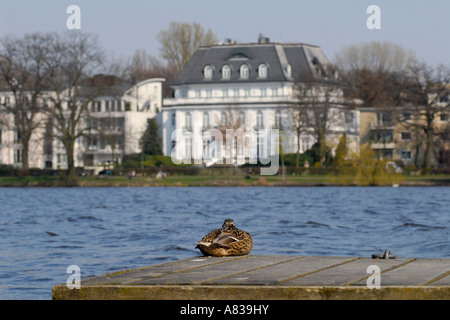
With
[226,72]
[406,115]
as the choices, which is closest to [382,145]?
[406,115]

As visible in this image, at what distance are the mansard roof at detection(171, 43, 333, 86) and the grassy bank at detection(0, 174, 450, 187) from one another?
31764 mm

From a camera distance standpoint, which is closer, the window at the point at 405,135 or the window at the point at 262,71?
the window at the point at 262,71

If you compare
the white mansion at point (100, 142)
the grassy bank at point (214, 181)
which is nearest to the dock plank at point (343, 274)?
the grassy bank at point (214, 181)

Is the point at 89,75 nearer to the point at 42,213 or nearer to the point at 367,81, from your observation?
the point at 42,213

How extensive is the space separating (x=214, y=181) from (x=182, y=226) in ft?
158

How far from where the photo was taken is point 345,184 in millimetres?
82875

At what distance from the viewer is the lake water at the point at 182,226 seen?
25217 millimetres

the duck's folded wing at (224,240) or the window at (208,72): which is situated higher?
the window at (208,72)

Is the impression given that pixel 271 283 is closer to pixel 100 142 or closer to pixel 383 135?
pixel 100 142

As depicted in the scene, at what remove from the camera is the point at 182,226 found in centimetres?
3831

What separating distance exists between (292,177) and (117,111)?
1559 inches

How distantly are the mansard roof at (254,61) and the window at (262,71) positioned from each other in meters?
0.37

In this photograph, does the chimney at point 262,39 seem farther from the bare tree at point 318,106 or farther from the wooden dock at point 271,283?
the wooden dock at point 271,283
